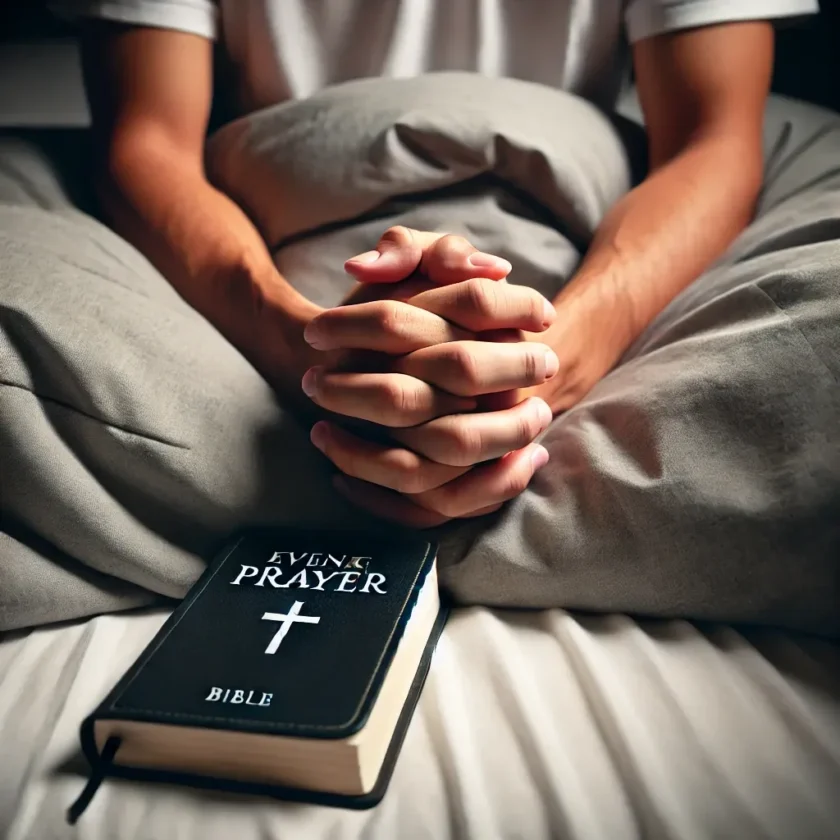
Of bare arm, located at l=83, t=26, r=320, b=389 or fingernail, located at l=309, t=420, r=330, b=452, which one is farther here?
bare arm, located at l=83, t=26, r=320, b=389

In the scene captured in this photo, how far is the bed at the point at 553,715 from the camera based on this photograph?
0.34 m

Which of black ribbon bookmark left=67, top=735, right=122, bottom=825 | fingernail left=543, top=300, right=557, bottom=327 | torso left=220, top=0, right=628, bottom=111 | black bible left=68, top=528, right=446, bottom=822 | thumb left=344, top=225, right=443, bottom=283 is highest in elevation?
torso left=220, top=0, right=628, bottom=111

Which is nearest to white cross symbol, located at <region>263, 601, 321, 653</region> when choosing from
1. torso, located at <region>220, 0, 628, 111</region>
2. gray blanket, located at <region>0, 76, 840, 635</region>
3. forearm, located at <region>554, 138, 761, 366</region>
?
gray blanket, located at <region>0, 76, 840, 635</region>

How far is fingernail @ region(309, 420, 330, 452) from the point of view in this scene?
52cm

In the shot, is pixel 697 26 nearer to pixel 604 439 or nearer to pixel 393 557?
pixel 604 439

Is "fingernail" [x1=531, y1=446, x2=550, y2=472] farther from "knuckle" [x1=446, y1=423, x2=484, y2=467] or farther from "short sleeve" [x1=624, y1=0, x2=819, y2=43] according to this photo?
"short sleeve" [x1=624, y1=0, x2=819, y2=43]

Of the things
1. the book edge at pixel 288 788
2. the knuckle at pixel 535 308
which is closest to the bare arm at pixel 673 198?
the knuckle at pixel 535 308

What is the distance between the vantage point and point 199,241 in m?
0.71

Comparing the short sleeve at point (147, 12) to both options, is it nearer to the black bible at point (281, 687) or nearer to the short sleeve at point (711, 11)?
the short sleeve at point (711, 11)

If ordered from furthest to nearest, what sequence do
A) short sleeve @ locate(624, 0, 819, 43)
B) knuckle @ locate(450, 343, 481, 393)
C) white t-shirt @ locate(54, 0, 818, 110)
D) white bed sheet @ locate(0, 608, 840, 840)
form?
white t-shirt @ locate(54, 0, 818, 110) < short sleeve @ locate(624, 0, 819, 43) < knuckle @ locate(450, 343, 481, 393) < white bed sheet @ locate(0, 608, 840, 840)

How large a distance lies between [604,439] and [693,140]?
498 mm

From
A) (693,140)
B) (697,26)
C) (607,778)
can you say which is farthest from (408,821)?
(697,26)

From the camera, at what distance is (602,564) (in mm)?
461

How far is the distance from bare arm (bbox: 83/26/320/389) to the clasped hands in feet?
0.40
